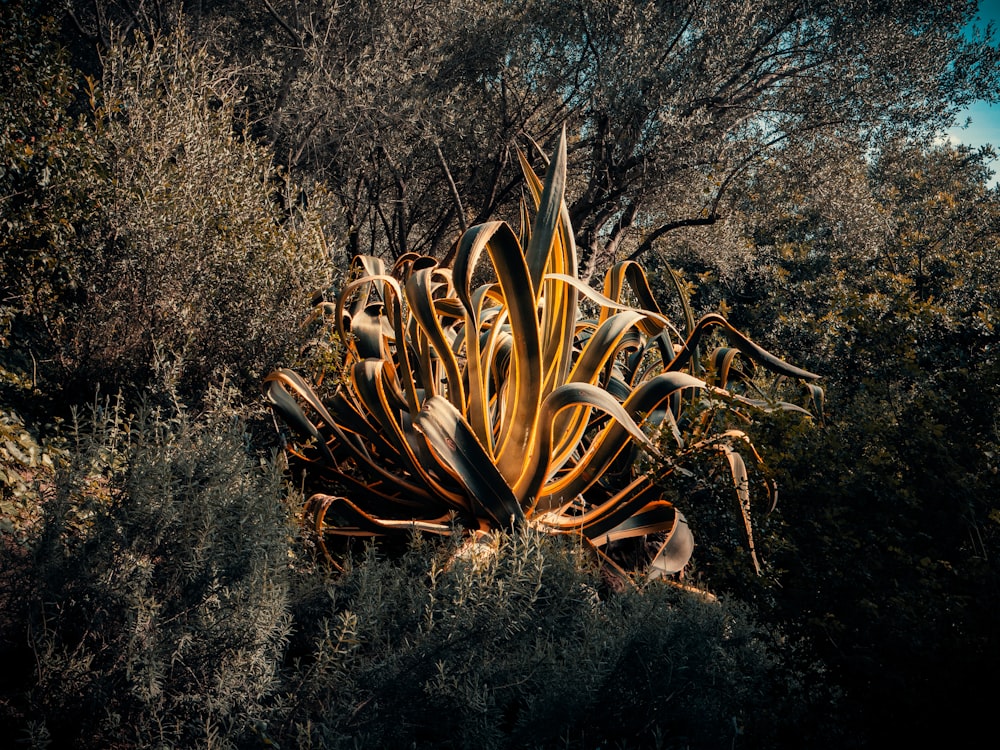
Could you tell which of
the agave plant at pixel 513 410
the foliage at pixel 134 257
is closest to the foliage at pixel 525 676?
the agave plant at pixel 513 410

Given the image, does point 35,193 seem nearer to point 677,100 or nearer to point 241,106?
point 241,106

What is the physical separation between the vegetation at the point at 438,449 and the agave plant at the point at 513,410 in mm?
22

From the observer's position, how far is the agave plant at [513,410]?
10.5 ft

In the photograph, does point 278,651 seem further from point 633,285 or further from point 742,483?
point 633,285

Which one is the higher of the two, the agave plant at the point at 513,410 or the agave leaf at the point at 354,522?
the agave plant at the point at 513,410

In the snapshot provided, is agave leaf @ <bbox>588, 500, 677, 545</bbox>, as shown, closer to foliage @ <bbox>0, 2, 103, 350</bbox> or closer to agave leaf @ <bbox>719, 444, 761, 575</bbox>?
agave leaf @ <bbox>719, 444, 761, 575</bbox>

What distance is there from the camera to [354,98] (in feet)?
27.3

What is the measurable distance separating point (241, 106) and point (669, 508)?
745 centimetres

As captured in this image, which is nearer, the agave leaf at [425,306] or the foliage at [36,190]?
the agave leaf at [425,306]

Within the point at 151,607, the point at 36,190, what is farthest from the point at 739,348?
the point at 36,190

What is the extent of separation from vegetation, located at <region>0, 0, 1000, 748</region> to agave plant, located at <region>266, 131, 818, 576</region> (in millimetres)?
22

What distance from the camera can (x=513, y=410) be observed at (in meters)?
3.56

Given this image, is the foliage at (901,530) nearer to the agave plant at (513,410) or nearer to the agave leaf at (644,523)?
the agave plant at (513,410)

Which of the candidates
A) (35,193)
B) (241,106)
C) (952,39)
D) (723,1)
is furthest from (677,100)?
(35,193)
